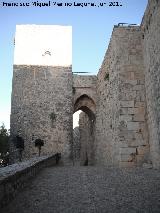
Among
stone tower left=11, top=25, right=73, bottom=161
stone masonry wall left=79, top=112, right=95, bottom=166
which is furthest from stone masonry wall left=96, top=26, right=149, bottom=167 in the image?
stone masonry wall left=79, top=112, right=95, bottom=166

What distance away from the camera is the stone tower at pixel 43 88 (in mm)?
14180

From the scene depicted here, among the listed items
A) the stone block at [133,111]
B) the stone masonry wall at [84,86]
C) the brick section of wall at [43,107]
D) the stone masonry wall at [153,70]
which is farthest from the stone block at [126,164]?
the stone masonry wall at [84,86]

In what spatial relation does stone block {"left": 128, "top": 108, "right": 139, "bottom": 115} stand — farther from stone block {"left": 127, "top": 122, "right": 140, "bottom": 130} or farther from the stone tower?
the stone tower

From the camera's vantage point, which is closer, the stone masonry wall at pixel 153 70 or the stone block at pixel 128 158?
the stone masonry wall at pixel 153 70

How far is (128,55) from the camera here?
8.97m

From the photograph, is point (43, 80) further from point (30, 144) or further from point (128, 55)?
point (128, 55)

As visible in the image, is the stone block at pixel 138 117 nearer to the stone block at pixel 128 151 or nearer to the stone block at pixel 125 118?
the stone block at pixel 125 118

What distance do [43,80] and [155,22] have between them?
28.7 feet

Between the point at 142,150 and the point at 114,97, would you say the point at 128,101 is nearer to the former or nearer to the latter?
the point at 114,97

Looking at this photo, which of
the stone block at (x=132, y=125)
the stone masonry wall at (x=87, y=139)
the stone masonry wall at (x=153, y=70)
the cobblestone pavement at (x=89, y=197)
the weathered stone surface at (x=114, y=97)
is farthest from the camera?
the stone masonry wall at (x=87, y=139)

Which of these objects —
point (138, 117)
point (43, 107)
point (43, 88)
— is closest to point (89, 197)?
point (138, 117)

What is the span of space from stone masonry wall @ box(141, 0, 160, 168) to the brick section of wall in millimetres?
7014

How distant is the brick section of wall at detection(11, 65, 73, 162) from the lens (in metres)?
14.1

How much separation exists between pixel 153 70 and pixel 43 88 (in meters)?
8.38
